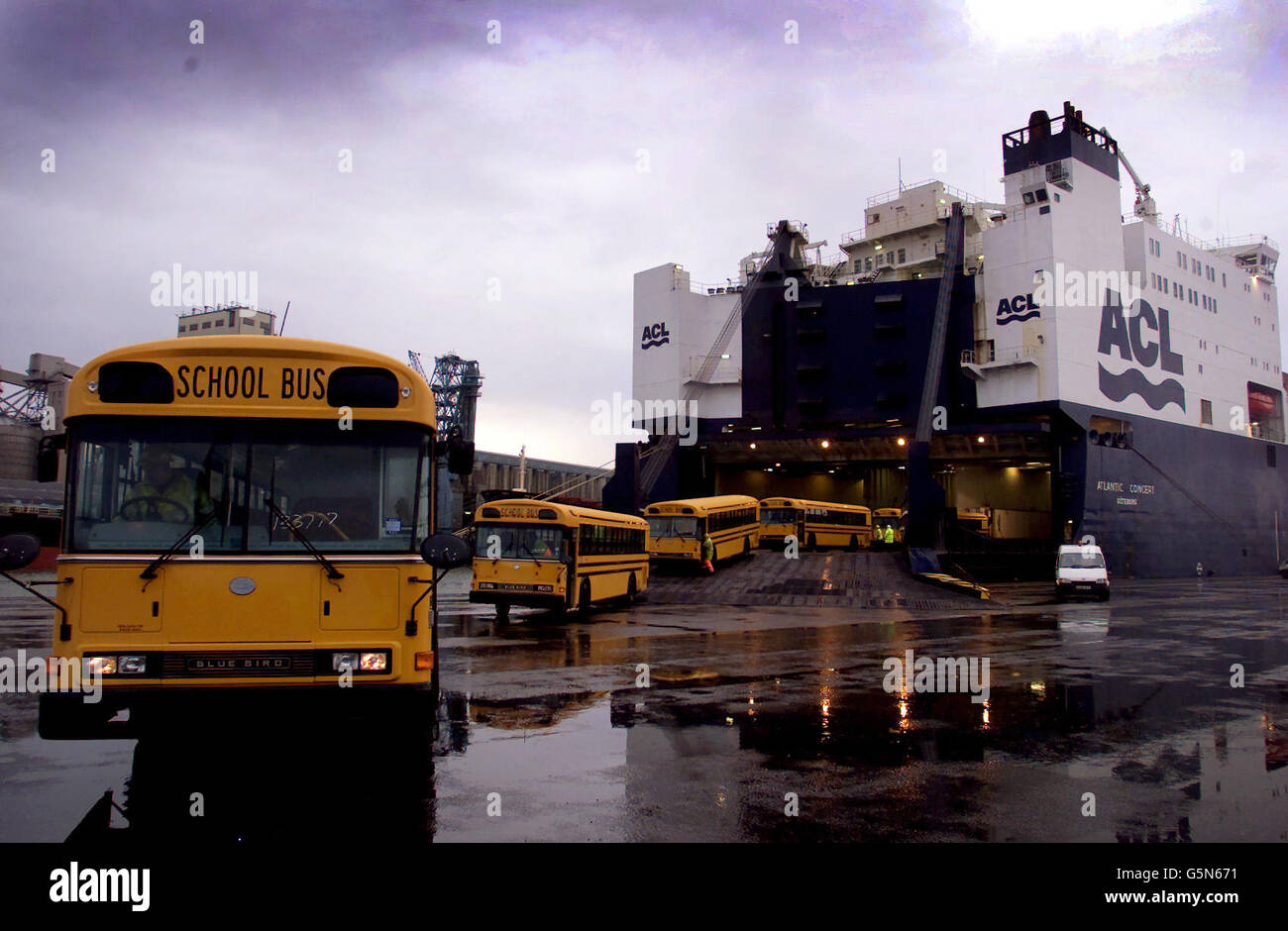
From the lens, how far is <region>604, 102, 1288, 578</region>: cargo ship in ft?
131

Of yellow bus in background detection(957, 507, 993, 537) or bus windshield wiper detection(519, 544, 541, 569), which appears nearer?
bus windshield wiper detection(519, 544, 541, 569)

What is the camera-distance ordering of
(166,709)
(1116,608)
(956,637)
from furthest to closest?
(1116,608), (956,637), (166,709)

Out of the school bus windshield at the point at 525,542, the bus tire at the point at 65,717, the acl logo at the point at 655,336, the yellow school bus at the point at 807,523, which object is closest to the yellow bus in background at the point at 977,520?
the yellow school bus at the point at 807,523

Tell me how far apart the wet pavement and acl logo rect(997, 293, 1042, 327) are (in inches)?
1214

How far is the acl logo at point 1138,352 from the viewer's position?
135 feet

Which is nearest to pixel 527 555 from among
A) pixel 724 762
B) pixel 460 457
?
pixel 460 457

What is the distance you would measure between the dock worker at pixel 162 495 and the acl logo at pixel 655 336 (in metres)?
43.4

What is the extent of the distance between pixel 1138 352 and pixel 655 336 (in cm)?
2500

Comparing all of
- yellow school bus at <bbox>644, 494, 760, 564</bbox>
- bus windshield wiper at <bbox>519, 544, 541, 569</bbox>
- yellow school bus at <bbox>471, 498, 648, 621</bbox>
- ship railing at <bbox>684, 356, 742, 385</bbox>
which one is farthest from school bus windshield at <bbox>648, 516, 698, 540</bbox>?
ship railing at <bbox>684, 356, 742, 385</bbox>

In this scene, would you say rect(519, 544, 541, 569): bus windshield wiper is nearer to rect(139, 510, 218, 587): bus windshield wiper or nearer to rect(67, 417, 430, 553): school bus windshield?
rect(67, 417, 430, 553): school bus windshield

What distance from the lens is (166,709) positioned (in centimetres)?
566
